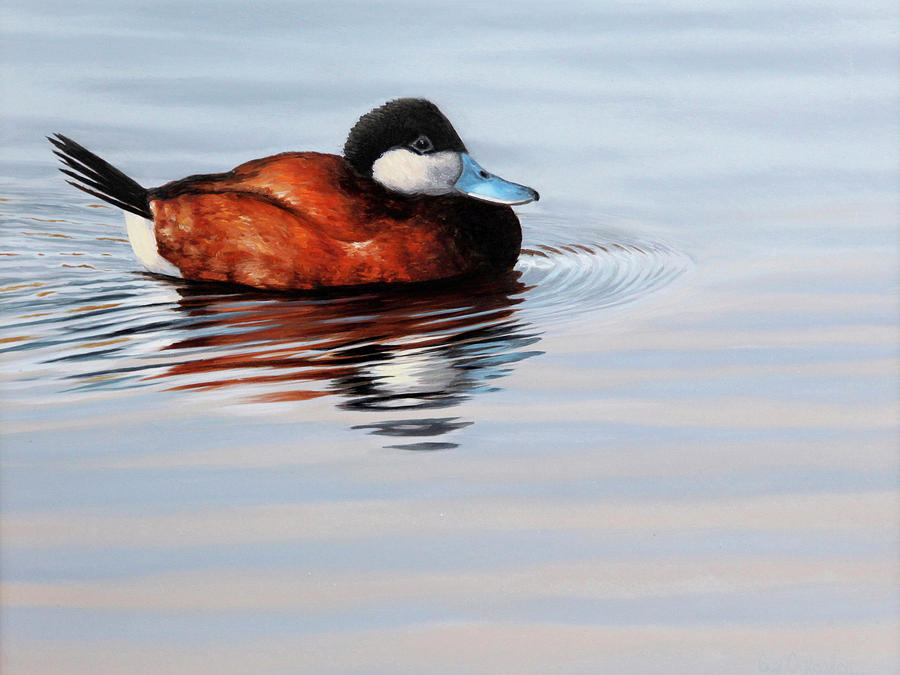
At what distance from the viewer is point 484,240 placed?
4910 mm

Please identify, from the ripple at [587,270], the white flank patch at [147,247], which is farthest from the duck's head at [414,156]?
the white flank patch at [147,247]

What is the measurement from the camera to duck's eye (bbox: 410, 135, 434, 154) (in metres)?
4.97

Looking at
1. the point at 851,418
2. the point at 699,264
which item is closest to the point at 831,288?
the point at 699,264

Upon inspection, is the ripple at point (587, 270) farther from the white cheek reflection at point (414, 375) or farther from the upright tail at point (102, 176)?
the upright tail at point (102, 176)

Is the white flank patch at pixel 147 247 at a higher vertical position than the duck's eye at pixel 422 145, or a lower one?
lower

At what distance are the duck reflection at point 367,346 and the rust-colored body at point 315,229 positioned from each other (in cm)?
8

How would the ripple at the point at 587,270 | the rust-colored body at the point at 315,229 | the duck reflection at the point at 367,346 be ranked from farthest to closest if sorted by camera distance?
the rust-colored body at the point at 315,229 < the ripple at the point at 587,270 < the duck reflection at the point at 367,346

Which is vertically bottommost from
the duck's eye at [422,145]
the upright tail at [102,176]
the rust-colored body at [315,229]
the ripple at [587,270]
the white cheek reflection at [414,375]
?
the white cheek reflection at [414,375]

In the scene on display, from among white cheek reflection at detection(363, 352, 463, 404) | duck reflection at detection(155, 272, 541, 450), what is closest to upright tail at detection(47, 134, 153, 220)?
duck reflection at detection(155, 272, 541, 450)

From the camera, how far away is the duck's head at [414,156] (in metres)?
4.95

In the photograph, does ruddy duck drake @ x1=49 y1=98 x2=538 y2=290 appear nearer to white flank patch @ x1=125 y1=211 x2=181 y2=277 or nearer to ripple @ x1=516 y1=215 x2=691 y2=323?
white flank patch @ x1=125 y1=211 x2=181 y2=277

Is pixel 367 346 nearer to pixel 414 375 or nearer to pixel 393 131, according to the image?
pixel 414 375

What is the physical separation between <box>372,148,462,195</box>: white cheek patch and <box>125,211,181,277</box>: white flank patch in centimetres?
82

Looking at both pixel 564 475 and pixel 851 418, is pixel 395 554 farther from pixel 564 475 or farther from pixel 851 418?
pixel 851 418
